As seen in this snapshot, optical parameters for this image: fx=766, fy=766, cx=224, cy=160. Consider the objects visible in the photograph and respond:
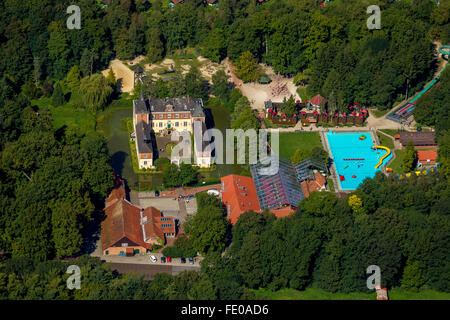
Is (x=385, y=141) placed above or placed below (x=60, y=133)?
below

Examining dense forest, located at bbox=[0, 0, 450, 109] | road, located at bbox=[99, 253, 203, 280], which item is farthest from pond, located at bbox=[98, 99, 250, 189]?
road, located at bbox=[99, 253, 203, 280]

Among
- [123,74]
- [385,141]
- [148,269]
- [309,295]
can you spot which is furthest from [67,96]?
[309,295]

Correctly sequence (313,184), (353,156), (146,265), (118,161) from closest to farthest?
(146,265) → (313,184) → (118,161) → (353,156)

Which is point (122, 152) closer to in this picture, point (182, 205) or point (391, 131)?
point (182, 205)

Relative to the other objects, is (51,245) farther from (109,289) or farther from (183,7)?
(183,7)

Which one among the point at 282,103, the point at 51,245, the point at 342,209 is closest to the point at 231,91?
the point at 282,103

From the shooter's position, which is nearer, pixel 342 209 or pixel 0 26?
pixel 342 209
